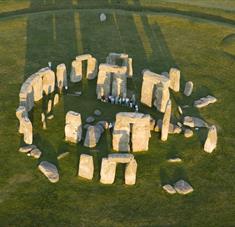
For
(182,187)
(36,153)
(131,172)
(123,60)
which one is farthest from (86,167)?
(123,60)

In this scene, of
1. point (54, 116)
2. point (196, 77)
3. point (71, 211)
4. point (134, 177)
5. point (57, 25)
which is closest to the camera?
point (71, 211)

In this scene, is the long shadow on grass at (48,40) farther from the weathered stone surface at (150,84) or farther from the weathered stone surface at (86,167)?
the weathered stone surface at (150,84)

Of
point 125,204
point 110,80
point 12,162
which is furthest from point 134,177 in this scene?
point 110,80

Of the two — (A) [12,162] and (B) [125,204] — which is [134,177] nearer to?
(B) [125,204]

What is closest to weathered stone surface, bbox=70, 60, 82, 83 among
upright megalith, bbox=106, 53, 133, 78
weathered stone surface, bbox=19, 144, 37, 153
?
upright megalith, bbox=106, 53, 133, 78

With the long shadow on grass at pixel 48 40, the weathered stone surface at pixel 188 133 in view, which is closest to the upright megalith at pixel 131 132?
the weathered stone surface at pixel 188 133

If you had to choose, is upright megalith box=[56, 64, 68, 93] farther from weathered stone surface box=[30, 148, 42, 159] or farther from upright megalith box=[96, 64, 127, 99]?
weathered stone surface box=[30, 148, 42, 159]
